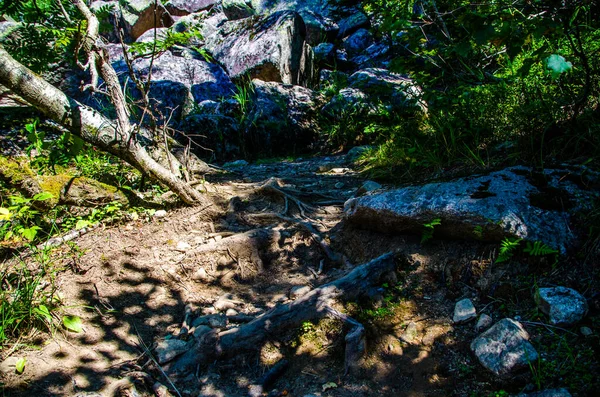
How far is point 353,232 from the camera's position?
11.5 feet

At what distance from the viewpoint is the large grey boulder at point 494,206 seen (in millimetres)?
2461

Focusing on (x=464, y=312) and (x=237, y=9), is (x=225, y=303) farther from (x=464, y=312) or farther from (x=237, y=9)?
(x=237, y=9)

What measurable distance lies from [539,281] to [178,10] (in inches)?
Answer: 735

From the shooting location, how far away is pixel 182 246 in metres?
3.63

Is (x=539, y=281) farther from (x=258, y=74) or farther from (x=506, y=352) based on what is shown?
(x=258, y=74)

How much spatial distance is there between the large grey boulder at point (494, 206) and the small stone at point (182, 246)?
174cm

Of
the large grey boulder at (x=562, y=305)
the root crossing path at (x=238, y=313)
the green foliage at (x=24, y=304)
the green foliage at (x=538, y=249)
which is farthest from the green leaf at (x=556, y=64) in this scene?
the green foliage at (x=24, y=304)

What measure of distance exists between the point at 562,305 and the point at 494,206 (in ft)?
2.47

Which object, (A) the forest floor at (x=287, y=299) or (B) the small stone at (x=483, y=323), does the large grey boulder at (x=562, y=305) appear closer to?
(A) the forest floor at (x=287, y=299)

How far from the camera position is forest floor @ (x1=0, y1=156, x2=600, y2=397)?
6.86ft

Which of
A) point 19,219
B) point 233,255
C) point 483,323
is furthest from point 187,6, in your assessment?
point 483,323

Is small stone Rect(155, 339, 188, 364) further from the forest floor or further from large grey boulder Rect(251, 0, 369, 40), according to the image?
large grey boulder Rect(251, 0, 369, 40)

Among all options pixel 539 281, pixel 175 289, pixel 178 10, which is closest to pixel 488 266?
pixel 539 281

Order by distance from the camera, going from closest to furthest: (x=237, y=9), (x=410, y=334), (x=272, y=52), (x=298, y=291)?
(x=410, y=334) → (x=298, y=291) → (x=272, y=52) → (x=237, y=9)
